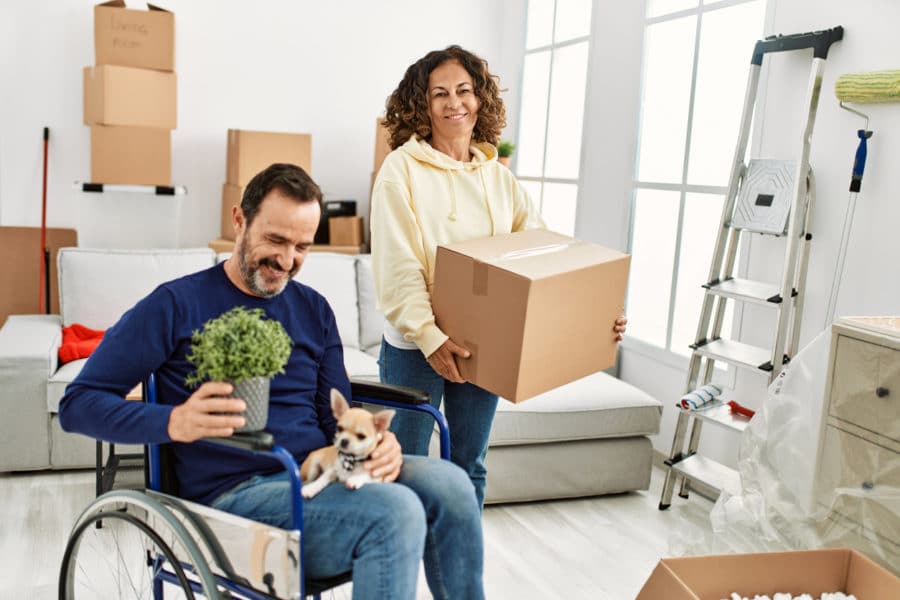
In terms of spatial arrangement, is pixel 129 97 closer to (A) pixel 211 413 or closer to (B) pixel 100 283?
(B) pixel 100 283

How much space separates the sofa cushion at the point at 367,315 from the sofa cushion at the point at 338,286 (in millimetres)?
30

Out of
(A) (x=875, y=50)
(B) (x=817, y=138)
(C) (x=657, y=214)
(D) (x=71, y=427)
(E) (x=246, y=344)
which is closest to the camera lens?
(E) (x=246, y=344)

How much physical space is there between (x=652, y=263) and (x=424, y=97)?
186cm

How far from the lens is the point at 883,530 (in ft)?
6.33

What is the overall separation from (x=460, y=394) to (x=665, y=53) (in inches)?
81.6

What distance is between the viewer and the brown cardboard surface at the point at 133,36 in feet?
12.2

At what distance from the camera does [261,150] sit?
402cm

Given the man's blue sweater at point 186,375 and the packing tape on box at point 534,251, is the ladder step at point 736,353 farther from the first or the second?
the man's blue sweater at point 186,375

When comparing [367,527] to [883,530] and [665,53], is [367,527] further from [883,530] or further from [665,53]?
[665,53]

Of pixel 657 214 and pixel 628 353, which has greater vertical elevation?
pixel 657 214

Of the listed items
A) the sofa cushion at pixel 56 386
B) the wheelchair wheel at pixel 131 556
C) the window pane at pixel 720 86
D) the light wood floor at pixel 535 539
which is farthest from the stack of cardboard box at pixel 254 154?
the window pane at pixel 720 86

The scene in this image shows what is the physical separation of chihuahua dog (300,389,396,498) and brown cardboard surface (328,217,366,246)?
9.12 feet

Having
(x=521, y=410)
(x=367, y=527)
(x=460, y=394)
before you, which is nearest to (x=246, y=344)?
(x=367, y=527)

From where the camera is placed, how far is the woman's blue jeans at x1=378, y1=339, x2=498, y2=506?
77.0 inches
